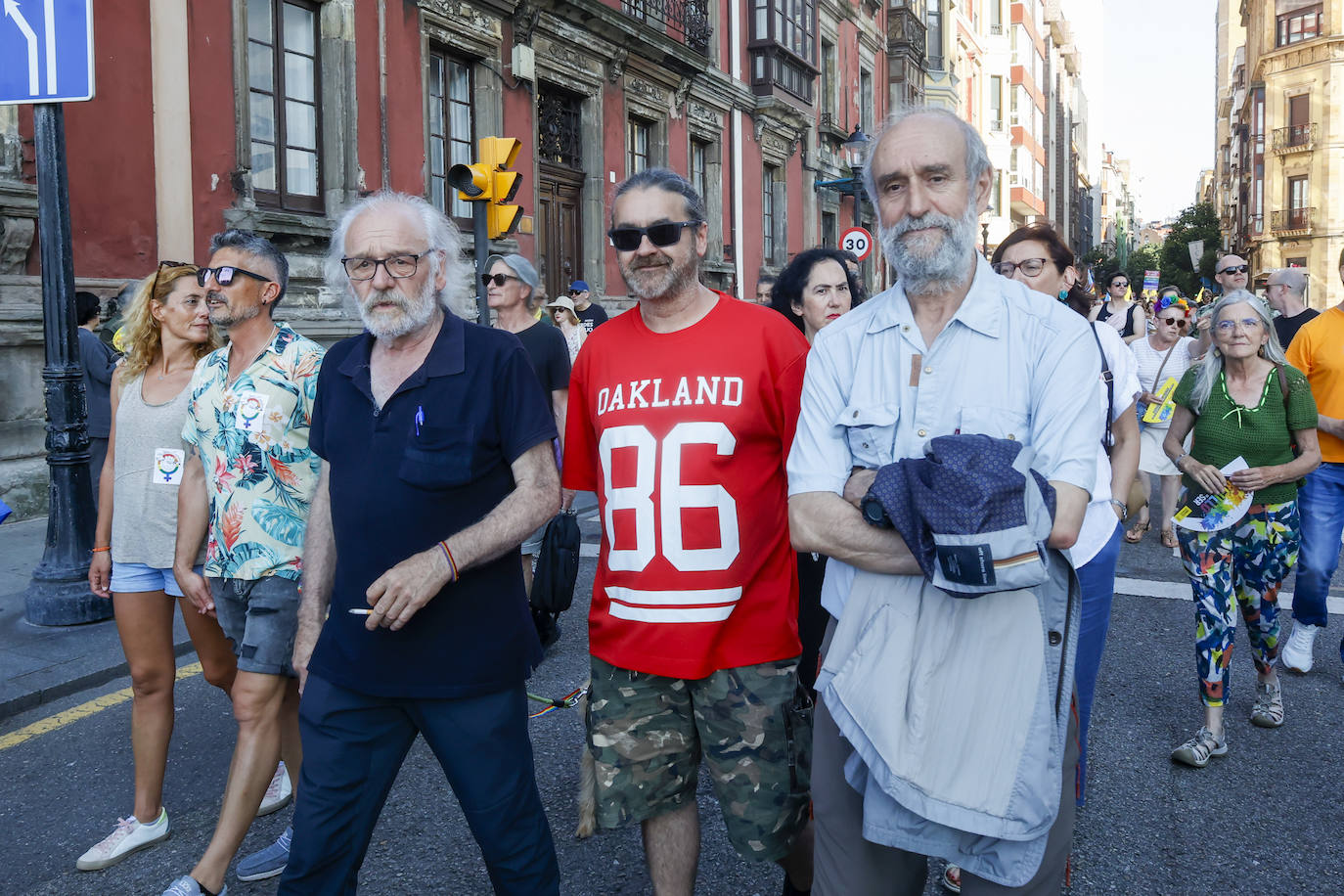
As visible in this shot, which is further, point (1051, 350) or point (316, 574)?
point (316, 574)

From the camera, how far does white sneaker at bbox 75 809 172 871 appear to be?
11.3ft

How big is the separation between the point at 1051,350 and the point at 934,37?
3943 cm

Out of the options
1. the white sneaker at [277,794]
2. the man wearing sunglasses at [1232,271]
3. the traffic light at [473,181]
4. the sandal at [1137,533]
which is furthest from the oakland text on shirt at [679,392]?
the man wearing sunglasses at [1232,271]

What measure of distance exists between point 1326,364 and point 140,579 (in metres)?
5.34

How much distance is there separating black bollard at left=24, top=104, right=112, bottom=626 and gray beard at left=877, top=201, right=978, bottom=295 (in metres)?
5.67

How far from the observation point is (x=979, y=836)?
6.47 ft

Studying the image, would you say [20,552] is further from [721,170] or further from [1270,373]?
[721,170]

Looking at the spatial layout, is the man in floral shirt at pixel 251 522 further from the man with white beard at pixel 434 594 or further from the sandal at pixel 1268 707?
the sandal at pixel 1268 707

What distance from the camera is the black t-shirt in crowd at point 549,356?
5.66 m

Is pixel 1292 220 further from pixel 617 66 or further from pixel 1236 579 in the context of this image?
pixel 1236 579

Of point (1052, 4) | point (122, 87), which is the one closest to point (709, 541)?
point (122, 87)

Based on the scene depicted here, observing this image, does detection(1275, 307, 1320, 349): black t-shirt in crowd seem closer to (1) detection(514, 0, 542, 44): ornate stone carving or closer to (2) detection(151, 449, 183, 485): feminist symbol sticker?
(2) detection(151, 449, 183, 485): feminist symbol sticker

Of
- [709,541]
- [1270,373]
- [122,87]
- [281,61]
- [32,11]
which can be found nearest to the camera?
[709,541]

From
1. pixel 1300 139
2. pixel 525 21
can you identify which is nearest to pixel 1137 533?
pixel 525 21
